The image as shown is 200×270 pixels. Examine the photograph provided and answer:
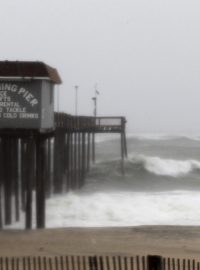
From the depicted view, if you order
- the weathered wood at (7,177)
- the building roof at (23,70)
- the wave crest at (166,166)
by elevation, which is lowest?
the wave crest at (166,166)

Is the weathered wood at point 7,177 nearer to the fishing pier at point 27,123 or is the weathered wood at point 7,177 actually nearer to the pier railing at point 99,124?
the fishing pier at point 27,123

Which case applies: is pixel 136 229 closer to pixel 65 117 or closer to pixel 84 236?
pixel 84 236

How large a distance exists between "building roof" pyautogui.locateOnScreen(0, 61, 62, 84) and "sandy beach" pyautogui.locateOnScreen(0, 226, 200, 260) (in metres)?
3.82

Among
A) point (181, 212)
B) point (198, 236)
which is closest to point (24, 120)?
point (198, 236)

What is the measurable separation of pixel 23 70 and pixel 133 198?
1077cm

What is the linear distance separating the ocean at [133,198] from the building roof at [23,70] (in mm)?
4180

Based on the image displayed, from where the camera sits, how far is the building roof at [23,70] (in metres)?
15.9

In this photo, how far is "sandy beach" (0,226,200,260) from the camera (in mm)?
13734

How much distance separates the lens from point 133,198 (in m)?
25.5

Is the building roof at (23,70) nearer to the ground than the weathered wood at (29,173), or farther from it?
farther from it

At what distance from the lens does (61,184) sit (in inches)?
1039

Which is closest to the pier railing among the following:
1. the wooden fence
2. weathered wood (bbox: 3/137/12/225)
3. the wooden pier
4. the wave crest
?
the wooden pier

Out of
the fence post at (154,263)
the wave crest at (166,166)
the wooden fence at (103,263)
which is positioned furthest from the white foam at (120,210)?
the wave crest at (166,166)

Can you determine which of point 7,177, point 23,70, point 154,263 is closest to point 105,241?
point 7,177
